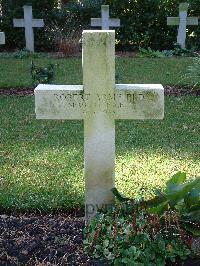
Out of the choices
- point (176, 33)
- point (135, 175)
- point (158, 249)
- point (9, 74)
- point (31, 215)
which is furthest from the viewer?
point (176, 33)

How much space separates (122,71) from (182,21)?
444 centimetres

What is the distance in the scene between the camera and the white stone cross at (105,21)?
45.5 feet

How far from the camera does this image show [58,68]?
35.8 feet

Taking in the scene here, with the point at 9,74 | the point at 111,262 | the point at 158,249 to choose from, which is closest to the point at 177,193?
the point at 158,249

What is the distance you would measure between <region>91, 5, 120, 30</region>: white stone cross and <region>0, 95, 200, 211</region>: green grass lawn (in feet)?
23.2

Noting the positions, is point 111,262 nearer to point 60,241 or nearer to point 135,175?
point 60,241

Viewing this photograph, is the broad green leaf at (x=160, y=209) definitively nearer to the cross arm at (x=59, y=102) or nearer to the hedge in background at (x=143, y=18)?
the cross arm at (x=59, y=102)

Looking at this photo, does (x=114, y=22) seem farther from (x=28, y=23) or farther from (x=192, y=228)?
(x=192, y=228)

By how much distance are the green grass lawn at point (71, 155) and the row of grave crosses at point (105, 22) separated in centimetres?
707

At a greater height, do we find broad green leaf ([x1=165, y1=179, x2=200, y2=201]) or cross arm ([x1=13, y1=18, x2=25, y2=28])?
cross arm ([x1=13, y1=18, x2=25, y2=28])

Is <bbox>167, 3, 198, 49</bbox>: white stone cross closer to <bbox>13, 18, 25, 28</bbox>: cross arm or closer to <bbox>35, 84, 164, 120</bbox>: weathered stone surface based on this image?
<bbox>13, 18, 25, 28</bbox>: cross arm

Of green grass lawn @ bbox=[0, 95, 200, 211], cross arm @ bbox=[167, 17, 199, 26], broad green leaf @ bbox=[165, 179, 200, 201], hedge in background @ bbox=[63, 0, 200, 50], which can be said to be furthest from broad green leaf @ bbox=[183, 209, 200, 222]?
hedge in background @ bbox=[63, 0, 200, 50]

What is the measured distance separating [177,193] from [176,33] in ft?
40.9

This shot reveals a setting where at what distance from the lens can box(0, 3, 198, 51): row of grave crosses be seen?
13.9m
